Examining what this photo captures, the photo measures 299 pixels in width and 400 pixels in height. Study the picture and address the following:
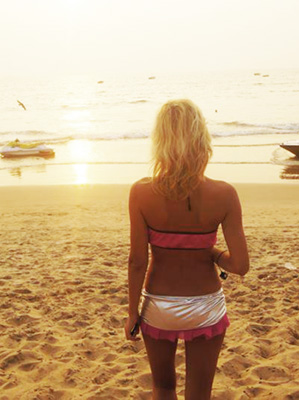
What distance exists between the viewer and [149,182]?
7.58 feet

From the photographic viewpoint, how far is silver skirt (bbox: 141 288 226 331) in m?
2.38

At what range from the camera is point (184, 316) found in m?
2.39

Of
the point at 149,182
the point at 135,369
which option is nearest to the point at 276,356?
the point at 135,369

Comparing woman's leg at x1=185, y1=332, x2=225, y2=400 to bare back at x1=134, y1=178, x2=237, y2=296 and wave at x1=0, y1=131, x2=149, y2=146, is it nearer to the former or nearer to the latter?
bare back at x1=134, y1=178, x2=237, y2=296

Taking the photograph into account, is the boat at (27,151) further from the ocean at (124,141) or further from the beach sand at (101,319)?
the beach sand at (101,319)

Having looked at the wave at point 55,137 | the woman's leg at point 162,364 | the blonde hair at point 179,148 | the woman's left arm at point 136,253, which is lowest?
the wave at point 55,137

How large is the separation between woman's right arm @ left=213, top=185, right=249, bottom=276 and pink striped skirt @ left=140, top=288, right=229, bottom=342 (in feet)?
0.56

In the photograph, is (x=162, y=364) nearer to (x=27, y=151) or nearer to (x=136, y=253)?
(x=136, y=253)

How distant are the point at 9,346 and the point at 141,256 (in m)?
2.68

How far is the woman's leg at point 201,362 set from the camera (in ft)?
7.98

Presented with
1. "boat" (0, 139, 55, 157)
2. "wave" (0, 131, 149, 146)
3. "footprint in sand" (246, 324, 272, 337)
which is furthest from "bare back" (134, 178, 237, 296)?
"wave" (0, 131, 149, 146)

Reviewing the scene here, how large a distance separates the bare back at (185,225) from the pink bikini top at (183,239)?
20 millimetres

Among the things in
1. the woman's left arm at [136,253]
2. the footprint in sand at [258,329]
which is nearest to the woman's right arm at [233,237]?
the woman's left arm at [136,253]

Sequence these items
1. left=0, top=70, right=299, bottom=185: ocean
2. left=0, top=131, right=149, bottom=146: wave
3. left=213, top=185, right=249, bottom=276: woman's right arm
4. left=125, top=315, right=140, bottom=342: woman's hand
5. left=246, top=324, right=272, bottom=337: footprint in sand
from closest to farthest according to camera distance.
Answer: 1. left=213, top=185, right=249, bottom=276: woman's right arm
2. left=125, top=315, right=140, bottom=342: woman's hand
3. left=246, top=324, right=272, bottom=337: footprint in sand
4. left=0, top=70, right=299, bottom=185: ocean
5. left=0, top=131, right=149, bottom=146: wave
